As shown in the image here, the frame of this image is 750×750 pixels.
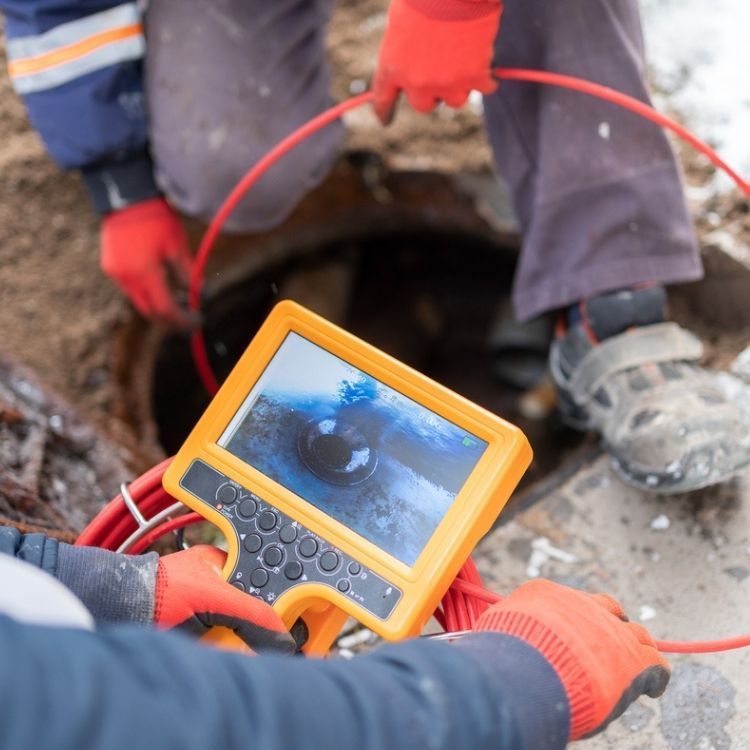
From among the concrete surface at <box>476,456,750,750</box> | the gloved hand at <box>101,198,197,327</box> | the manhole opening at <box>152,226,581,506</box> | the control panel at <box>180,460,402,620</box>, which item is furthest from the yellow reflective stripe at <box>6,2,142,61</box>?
the concrete surface at <box>476,456,750,750</box>

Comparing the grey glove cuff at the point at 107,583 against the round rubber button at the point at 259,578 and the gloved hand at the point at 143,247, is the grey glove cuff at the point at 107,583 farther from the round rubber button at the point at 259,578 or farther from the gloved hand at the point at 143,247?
the gloved hand at the point at 143,247

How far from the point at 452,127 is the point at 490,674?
1.24 meters

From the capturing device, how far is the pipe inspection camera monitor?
847mm

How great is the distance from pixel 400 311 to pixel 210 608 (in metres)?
1.41

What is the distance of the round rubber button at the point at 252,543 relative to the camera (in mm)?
897

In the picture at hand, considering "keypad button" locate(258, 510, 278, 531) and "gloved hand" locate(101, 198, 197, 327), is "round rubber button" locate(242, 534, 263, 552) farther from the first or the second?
"gloved hand" locate(101, 198, 197, 327)

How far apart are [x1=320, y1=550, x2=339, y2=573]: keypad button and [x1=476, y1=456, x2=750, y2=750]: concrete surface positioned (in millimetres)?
365

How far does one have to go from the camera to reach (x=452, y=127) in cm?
167

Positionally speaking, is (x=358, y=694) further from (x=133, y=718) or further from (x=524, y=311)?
(x=524, y=311)

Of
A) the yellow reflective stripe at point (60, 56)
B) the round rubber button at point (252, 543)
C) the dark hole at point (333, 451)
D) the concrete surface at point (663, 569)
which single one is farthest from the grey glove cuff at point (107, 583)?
the yellow reflective stripe at point (60, 56)

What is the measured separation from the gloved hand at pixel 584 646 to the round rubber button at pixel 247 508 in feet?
0.90

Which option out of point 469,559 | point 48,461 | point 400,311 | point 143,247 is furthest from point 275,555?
point 400,311

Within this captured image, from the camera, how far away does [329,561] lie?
0.87 metres

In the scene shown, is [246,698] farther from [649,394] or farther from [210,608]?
[649,394]
